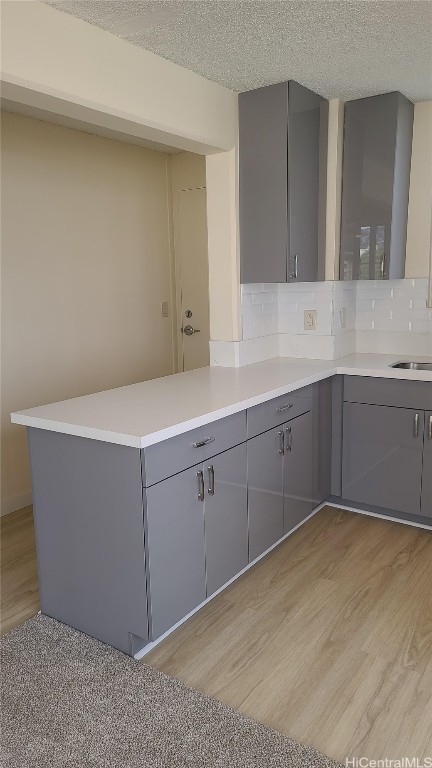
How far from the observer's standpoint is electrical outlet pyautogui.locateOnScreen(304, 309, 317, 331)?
11.6 feet

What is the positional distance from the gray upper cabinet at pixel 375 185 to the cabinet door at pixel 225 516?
1.59m

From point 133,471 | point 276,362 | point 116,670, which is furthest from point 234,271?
point 116,670

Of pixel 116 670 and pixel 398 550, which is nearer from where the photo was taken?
pixel 116 670

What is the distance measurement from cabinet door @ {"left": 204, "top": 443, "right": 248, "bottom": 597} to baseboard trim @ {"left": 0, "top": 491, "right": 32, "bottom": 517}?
1753 millimetres

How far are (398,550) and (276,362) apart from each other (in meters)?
1.30

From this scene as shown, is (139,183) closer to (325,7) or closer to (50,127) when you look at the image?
(50,127)

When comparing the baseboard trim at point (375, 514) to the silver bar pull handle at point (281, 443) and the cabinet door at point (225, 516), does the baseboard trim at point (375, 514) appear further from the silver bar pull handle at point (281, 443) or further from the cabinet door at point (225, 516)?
the cabinet door at point (225, 516)

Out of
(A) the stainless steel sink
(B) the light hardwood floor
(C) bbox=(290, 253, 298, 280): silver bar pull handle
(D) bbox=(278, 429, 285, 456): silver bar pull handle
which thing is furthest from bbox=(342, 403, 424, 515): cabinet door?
(C) bbox=(290, 253, 298, 280): silver bar pull handle

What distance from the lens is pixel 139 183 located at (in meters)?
4.36

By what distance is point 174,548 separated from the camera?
7.06 ft

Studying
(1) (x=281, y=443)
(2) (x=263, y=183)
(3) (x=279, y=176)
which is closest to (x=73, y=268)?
(2) (x=263, y=183)

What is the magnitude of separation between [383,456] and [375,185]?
1608 mm

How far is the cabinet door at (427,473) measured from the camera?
3.08 metres

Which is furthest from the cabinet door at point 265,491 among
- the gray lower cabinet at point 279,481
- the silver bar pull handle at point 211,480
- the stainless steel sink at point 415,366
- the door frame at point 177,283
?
the door frame at point 177,283
